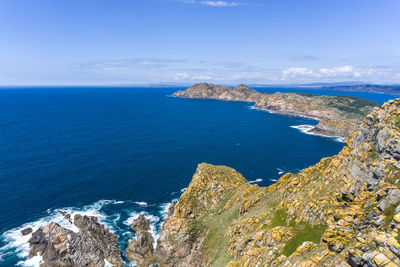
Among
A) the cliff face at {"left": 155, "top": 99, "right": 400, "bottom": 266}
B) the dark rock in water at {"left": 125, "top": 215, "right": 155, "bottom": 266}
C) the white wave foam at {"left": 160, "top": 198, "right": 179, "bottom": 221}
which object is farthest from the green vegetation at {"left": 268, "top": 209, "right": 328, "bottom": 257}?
the white wave foam at {"left": 160, "top": 198, "right": 179, "bottom": 221}

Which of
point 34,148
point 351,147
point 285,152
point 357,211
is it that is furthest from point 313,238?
point 34,148

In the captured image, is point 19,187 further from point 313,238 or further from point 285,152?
point 285,152

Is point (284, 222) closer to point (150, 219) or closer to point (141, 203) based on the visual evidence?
point (150, 219)

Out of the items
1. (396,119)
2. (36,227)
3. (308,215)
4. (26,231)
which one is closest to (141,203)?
(36,227)

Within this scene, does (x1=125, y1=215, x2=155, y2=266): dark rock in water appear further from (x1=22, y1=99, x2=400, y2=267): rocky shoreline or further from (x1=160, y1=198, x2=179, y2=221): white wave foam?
(x1=160, y1=198, x2=179, y2=221): white wave foam

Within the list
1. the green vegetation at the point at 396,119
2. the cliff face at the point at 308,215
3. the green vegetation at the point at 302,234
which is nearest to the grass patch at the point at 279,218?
the cliff face at the point at 308,215

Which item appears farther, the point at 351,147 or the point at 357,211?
the point at 351,147
